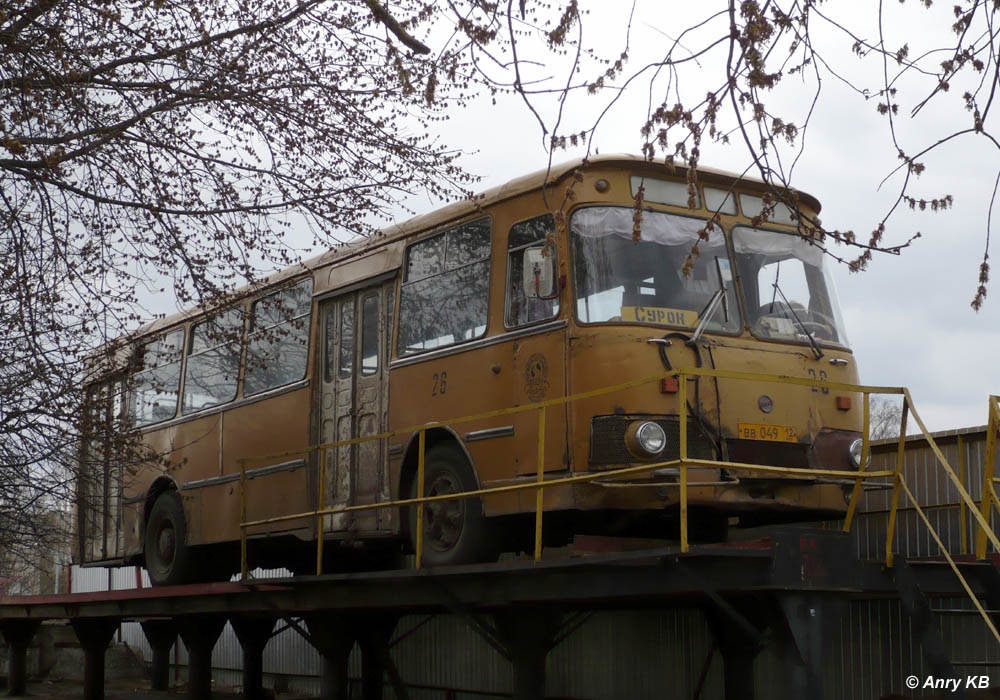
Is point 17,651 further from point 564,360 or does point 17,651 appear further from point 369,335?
point 564,360

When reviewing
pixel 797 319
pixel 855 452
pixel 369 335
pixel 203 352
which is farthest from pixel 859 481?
pixel 203 352

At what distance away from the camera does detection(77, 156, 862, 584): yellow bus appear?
28.2ft

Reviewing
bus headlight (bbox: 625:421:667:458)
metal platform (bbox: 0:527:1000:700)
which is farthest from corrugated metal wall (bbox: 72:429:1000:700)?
bus headlight (bbox: 625:421:667:458)

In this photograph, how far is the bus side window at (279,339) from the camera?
1183 centimetres

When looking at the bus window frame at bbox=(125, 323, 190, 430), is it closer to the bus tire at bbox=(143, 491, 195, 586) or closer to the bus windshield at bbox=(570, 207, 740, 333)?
the bus tire at bbox=(143, 491, 195, 586)

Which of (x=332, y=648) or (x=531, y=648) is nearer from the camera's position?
(x=531, y=648)

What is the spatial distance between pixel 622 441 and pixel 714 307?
135 cm

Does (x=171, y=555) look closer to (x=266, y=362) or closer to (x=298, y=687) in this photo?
(x=266, y=362)

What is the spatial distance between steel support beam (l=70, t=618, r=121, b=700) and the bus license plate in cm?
997

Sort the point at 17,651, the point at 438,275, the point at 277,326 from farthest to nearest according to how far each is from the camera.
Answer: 1. the point at 17,651
2. the point at 277,326
3. the point at 438,275

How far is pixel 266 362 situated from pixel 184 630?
367 centimetres

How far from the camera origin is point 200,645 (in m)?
14.1

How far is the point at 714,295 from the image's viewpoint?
9148 mm

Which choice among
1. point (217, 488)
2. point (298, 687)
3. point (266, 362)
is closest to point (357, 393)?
point (266, 362)
